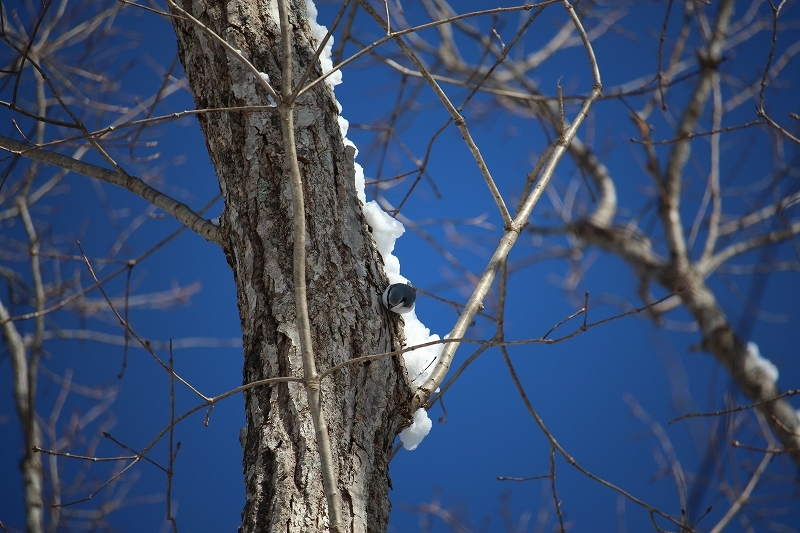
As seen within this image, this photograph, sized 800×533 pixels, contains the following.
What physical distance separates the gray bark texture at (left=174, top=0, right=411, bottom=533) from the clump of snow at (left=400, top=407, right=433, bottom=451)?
43 mm

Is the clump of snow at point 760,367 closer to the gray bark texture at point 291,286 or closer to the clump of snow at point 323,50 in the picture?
the gray bark texture at point 291,286

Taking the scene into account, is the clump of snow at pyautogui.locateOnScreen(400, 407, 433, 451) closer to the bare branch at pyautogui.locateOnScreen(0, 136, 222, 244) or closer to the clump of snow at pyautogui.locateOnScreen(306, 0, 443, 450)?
the clump of snow at pyautogui.locateOnScreen(306, 0, 443, 450)

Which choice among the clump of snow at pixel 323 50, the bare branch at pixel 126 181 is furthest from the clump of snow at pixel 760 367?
the bare branch at pixel 126 181

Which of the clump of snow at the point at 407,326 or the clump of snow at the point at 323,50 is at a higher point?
the clump of snow at the point at 323,50

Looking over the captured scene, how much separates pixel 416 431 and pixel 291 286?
369mm

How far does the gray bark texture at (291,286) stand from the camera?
1.02 m

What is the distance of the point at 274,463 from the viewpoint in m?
1.02

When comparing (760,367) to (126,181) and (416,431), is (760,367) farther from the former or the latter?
(126,181)

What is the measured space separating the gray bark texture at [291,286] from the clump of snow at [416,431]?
4 centimetres

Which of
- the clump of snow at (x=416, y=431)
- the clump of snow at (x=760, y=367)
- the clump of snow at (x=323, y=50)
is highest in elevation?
the clump of snow at (x=323, y=50)

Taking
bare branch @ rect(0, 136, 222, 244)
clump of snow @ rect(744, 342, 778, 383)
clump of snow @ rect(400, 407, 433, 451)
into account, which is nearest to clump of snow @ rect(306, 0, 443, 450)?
clump of snow @ rect(400, 407, 433, 451)

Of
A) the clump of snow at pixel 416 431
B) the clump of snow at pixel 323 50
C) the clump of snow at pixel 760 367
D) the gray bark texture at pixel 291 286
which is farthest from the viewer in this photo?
the clump of snow at pixel 760 367

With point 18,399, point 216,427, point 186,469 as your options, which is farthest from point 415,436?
point 216,427

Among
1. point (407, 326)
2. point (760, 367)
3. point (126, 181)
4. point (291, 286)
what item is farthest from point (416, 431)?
point (760, 367)
